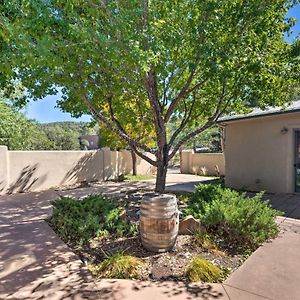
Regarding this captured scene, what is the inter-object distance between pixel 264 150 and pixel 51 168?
8.83m

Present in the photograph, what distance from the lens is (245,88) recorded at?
23.7ft

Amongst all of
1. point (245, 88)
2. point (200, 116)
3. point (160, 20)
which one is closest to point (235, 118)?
point (200, 116)

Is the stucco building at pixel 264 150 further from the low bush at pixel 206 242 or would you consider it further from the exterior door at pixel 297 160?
the low bush at pixel 206 242

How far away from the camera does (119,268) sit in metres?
3.58

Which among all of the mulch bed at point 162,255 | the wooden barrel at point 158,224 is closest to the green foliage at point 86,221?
the mulch bed at point 162,255

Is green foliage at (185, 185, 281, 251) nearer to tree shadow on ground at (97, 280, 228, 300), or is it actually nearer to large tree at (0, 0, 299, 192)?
tree shadow on ground at (97, 280, 228, 300)

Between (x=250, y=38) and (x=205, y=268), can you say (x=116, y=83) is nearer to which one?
(x=250, y=38)

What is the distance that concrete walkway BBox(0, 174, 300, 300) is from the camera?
309 centimetres

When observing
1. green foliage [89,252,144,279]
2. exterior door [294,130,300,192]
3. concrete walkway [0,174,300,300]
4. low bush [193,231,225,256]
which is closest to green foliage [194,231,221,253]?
low bush [193,231,225,256]

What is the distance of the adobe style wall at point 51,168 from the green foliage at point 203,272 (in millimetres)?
8412

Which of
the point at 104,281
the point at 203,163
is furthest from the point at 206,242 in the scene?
the point at 203,163

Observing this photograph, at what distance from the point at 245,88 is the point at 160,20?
3.27m

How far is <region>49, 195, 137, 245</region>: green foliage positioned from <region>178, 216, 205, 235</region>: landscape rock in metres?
0.94

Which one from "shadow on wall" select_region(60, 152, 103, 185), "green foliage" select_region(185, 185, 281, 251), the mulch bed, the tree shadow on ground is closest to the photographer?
the tree shadow on ground
